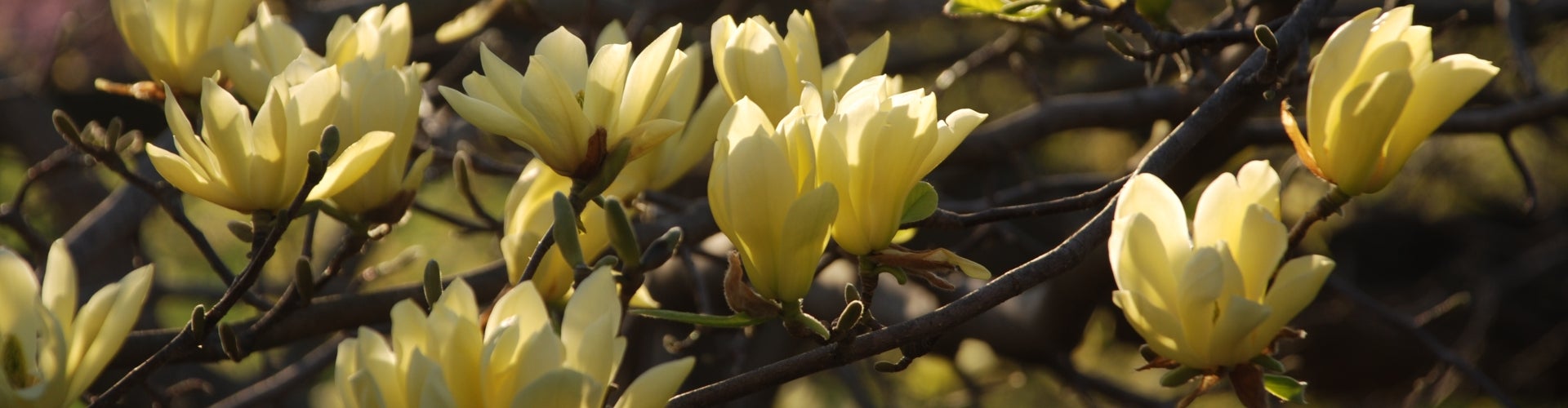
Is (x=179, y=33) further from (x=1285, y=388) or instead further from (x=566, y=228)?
(x=1285, y=388)

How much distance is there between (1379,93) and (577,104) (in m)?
0.41

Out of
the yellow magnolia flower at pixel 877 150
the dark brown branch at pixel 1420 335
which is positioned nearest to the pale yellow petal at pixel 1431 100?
the yellow magnolia flower at pixel 877 150

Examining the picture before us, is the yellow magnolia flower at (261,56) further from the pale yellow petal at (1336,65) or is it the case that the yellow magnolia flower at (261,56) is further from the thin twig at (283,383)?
the pale yellow petal at (1336,65)

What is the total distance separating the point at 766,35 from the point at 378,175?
27 centimetres

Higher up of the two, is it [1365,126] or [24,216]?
[1365,126]

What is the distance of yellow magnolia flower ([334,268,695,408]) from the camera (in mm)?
487

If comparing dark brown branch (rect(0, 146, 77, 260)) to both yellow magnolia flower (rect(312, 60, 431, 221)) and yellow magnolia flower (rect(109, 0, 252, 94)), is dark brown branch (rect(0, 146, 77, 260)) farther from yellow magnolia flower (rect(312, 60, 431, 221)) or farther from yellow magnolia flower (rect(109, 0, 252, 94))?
yellow magnolia flower (rect(312, 60, 431, 221))

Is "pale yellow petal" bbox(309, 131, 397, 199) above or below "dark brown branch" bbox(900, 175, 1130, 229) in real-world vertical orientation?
above

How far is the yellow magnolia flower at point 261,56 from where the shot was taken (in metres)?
0.78

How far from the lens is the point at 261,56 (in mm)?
809

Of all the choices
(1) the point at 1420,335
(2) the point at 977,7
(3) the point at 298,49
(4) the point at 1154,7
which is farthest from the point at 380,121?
(1) the point at 1420,335

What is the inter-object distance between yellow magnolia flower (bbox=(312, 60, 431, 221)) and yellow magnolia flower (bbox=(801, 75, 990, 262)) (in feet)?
0.80

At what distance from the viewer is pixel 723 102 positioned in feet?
2.50

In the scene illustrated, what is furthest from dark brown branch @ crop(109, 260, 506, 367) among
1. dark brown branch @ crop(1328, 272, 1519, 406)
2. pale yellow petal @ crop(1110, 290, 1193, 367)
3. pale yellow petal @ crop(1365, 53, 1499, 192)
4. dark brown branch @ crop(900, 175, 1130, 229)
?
dark brown branch @ crop(1328, 272, 1519, 406)
